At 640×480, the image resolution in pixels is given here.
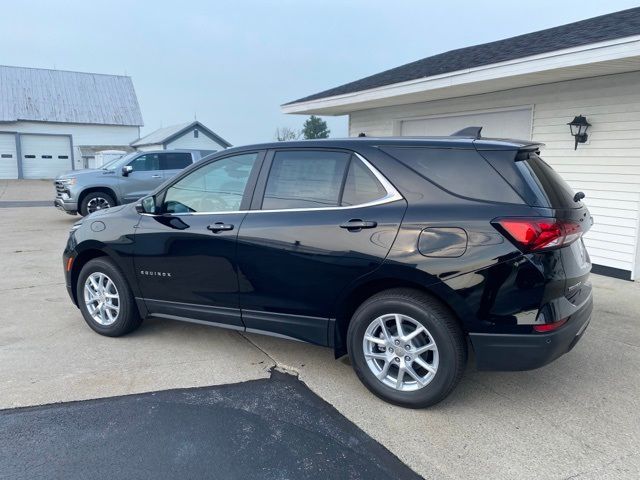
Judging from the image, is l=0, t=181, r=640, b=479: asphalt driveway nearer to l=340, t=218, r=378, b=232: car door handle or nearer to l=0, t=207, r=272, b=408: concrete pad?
l=0, t=207, r=272, b=408: concrete pad

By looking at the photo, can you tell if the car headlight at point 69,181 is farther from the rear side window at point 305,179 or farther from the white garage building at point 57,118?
the white garage building at point 57,118

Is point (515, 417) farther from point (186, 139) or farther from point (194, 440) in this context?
point (186, 139)

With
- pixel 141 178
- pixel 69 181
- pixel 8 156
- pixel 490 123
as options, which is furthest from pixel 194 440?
pixel 8 156

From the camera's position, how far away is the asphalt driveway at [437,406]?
2.77m

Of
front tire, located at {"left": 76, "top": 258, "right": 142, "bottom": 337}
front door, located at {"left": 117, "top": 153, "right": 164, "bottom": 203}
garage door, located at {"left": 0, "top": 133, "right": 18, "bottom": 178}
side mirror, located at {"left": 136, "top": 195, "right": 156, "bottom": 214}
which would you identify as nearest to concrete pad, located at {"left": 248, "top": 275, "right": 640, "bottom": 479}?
front tire, located at {"left": 76, "top": 258, "right": 142, "bottom": 337}

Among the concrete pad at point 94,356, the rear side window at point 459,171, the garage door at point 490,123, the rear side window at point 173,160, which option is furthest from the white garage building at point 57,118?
the rear side window at point 459,171

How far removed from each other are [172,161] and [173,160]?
0.04 meters

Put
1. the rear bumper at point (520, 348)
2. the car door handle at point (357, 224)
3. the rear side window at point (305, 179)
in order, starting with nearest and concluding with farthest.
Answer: the rear bumper at point (520, 348), the car door handle at point (357, 224), the rear side window at point (305, 179)

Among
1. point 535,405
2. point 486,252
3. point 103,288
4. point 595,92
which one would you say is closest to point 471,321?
point 486,252

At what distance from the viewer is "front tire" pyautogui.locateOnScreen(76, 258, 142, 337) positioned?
4383 mm

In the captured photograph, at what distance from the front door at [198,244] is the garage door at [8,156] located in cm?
3451

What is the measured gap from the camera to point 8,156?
107 feet

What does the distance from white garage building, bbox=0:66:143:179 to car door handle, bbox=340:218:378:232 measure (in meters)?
35.8

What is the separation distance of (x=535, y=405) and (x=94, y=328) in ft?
12.4
